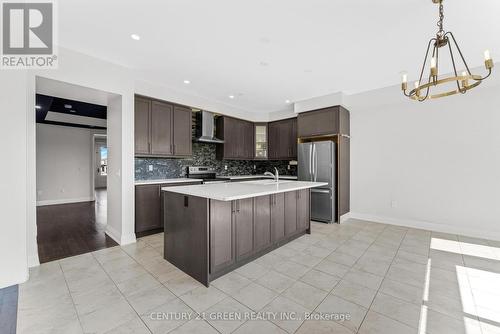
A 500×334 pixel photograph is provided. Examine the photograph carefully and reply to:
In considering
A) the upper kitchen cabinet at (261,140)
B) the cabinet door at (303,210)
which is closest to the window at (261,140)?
the upper kitchen cabinet at (261,140)

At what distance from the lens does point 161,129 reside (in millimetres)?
4055

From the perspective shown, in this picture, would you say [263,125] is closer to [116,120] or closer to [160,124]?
[160,124]

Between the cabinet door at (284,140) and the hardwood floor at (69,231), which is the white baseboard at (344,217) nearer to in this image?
the cabinet door at (284,140)

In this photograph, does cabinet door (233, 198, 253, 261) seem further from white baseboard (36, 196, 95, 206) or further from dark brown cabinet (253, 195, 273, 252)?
white baseboard (36, 196, 95, 206)

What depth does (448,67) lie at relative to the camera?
3.29 metres

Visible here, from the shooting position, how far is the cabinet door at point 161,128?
3949 millimetres

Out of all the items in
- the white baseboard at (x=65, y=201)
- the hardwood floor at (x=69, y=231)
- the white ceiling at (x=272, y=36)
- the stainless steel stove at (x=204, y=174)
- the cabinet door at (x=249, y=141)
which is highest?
the white ceiling at (x=272, y=36)

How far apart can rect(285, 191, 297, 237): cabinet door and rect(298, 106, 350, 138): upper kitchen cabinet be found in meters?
1.96

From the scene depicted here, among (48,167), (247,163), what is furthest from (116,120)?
(48,167)

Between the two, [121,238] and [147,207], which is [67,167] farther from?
[121,238]

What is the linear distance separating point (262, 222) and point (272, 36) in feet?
7.54

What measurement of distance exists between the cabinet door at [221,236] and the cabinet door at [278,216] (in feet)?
2.57

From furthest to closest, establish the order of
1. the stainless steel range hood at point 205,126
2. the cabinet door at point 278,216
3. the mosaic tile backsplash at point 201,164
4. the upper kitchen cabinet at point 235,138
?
1. the upper kitchen cabinet at point 235,138
2. the stainless steel range hood at point 205,126
3. the mosaic tile backsplash at point 201,164
4. the cabinet door at point 278,216

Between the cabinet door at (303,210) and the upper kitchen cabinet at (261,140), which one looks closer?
the cabinet door at (303,210)
